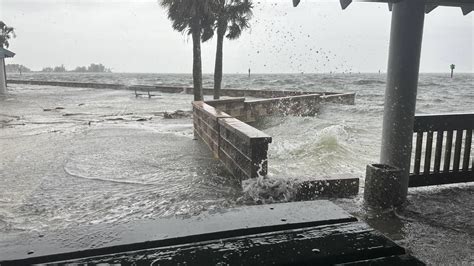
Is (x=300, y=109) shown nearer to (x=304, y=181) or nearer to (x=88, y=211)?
(x=304, y=181)

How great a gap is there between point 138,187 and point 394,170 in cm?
377

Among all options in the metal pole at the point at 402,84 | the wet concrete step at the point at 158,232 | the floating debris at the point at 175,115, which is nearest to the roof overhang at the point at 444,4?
the metal pole at the point at 402,84

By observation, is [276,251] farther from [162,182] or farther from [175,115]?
[175,115]

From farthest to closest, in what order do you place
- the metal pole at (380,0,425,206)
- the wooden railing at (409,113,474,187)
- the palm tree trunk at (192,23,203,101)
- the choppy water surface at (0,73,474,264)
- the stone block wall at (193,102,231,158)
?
the palm tree trunk at (192,23,203,101)
the stone block wall at (193,102,231,158)
the wooden railing at (409,113,474,187)
the metal pole at (380,0,425,206)
the choppy water surface at (0,73,474,264)

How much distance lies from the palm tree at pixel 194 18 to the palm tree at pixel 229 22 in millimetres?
1795

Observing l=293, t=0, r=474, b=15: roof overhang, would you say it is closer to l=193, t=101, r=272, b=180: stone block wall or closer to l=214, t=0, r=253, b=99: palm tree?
l=193, t=101, r=272, b=180: stone block wall

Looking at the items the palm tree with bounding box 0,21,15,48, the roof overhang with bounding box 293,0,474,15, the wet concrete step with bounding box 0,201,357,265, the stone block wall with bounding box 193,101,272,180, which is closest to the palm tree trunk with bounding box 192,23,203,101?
the stone block wall with bounding box 193,101,272,180

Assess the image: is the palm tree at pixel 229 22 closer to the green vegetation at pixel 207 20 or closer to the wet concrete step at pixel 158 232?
the green vegetation at pixel 207 20

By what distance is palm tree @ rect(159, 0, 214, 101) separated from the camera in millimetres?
14891

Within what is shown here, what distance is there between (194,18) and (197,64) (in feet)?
6.22

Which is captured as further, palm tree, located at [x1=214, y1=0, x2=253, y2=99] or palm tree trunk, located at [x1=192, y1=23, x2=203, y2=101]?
palm tree, located at [x1=214, y1=0, x2=253, y2=99]

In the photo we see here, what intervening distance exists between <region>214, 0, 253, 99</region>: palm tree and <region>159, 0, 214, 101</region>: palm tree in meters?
1.80

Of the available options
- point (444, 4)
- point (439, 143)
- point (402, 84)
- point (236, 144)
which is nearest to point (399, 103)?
point (402, 84)

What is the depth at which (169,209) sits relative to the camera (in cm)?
488
